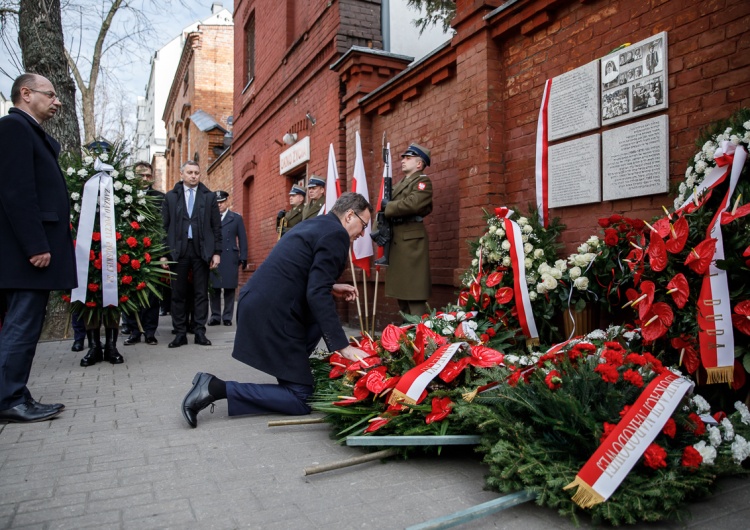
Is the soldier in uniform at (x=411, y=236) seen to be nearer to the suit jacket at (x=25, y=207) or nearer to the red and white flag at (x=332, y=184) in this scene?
the red and white flag at (x=332, y=184)

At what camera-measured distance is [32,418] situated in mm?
3662

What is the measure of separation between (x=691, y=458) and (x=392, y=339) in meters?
1.71

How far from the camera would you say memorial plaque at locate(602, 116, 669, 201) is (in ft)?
12.9

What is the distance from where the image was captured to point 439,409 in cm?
294

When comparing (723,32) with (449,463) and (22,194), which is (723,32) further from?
(22,194)

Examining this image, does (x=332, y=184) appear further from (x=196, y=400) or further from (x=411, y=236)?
(x=196, y=400)

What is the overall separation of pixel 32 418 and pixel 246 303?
1.52 meters

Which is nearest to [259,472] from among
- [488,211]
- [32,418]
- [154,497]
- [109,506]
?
[154,497]

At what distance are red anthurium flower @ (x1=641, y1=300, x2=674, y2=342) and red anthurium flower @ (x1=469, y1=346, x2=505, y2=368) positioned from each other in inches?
31.7

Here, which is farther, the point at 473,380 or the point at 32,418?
the point at 32,418

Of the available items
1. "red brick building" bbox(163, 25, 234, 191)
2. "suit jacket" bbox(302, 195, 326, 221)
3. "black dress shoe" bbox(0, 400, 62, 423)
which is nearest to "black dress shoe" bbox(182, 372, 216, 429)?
"black dress shoe" bbox(0, 400, 62, 423)

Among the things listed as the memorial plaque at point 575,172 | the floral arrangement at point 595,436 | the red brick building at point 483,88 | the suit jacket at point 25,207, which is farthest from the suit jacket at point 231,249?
the floral arrangement at point 595,436

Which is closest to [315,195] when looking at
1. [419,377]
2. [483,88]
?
[483,88]

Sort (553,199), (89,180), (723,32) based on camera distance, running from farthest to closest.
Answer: (89,180) → (553,199) → (723,32)
